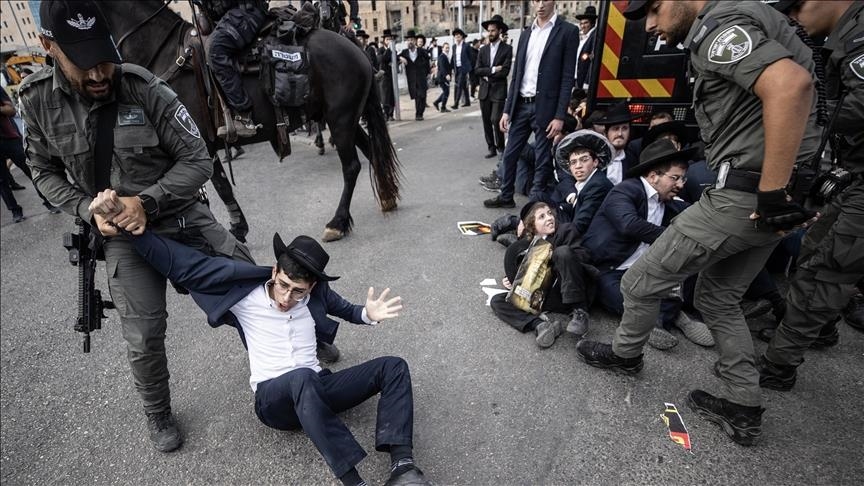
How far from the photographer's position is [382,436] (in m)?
1.81

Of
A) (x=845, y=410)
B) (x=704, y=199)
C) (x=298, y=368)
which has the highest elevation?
(x=704, y=199)

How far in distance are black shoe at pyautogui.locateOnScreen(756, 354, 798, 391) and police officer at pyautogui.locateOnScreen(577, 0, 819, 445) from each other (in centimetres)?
44

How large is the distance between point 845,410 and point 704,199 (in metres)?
1.40

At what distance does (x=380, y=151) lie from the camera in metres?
4.47

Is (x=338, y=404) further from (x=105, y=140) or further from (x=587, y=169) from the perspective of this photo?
(x=587, y=169)

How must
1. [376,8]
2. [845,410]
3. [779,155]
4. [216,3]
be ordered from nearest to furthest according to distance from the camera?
[779,155]
[845,410]
[216,3]
[376,8]

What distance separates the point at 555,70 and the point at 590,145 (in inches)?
46.9

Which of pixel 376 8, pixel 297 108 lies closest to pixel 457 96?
pixel 297 108

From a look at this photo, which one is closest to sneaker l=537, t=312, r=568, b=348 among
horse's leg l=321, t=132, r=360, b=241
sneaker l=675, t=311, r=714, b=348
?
sneaker l=675, t=311, r=714, b=348

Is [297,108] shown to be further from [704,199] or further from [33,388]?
[704,199]

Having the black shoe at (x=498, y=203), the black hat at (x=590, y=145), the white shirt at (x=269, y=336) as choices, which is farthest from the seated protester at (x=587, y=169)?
the white shirt at (x=269, y=336)

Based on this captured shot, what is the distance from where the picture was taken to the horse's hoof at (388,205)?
15.4 ft

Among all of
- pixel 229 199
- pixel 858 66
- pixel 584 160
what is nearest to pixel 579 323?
pixel 584 160

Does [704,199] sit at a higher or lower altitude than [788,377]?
higher
